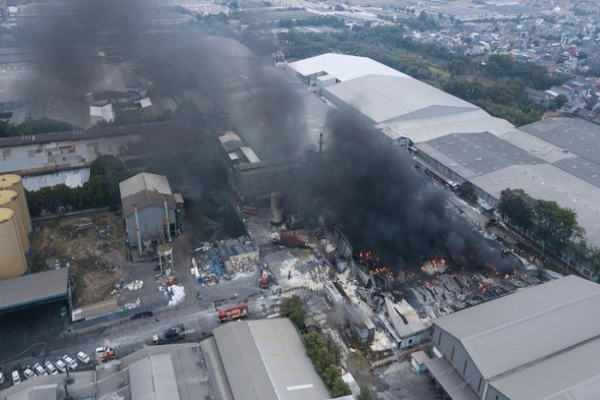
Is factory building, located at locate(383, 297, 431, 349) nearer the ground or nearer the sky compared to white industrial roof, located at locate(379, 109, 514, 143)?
nearer the ground

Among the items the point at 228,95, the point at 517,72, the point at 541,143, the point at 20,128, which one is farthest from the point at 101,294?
the point at 517,72

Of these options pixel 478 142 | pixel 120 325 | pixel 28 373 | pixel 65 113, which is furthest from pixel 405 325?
pixel 65 113

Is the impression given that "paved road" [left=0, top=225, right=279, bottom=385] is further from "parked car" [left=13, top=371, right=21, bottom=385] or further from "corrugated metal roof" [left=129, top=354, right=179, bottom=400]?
"corrugated metal roof" [left=129, top=354, right=179, bottom=400]

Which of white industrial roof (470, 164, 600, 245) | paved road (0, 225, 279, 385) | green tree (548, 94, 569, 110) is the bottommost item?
paved road (0, 225, 279, 385)

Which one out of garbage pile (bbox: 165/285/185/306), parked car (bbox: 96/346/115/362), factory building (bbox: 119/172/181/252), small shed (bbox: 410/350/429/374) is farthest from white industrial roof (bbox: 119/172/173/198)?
small shed (bbox: 410/350/429/374)

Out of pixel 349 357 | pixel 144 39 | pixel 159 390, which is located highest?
pixel 144 39

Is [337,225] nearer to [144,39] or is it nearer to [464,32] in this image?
[144,39]

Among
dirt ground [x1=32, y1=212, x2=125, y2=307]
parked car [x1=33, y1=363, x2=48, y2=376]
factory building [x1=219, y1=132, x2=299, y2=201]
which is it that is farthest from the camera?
factory building [x1=219, y1=132, x2=299, y2=201]

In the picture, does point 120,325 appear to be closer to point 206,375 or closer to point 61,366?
point 61,366
